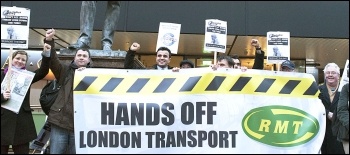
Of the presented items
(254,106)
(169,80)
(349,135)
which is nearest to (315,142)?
(349,135)

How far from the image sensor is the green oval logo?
4.67 meters

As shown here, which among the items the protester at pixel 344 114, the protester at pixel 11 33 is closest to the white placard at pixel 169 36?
the protester at pixel 11 33

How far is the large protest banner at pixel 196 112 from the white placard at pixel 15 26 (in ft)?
3.01

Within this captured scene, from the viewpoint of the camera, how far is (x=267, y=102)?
4793mm

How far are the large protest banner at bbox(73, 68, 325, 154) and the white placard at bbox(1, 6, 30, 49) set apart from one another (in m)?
0.92

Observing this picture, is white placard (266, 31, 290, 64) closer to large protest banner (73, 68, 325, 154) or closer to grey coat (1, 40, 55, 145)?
large protest banner (73, 68, 325, 154)

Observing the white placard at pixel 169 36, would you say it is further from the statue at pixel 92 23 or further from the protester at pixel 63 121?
the protester at pixel 63 121

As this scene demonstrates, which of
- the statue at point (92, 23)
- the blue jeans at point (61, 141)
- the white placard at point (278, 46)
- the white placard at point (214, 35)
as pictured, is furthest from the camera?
the statue at point (92, 23)

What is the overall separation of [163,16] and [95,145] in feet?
28.9

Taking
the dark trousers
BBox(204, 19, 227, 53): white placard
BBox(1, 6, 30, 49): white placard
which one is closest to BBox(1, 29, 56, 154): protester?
the dark trousers

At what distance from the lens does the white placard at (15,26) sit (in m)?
5.25

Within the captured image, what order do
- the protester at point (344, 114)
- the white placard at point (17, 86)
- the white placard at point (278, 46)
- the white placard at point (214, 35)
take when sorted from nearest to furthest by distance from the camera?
the protester at point (344, 114), the white placard at point (17, 86), the white placard at point (214, 35), the white placard at point (278, 46)

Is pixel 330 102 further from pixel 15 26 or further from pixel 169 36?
pixel 15 26

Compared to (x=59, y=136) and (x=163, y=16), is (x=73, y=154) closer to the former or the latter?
(x=59, y=136)
